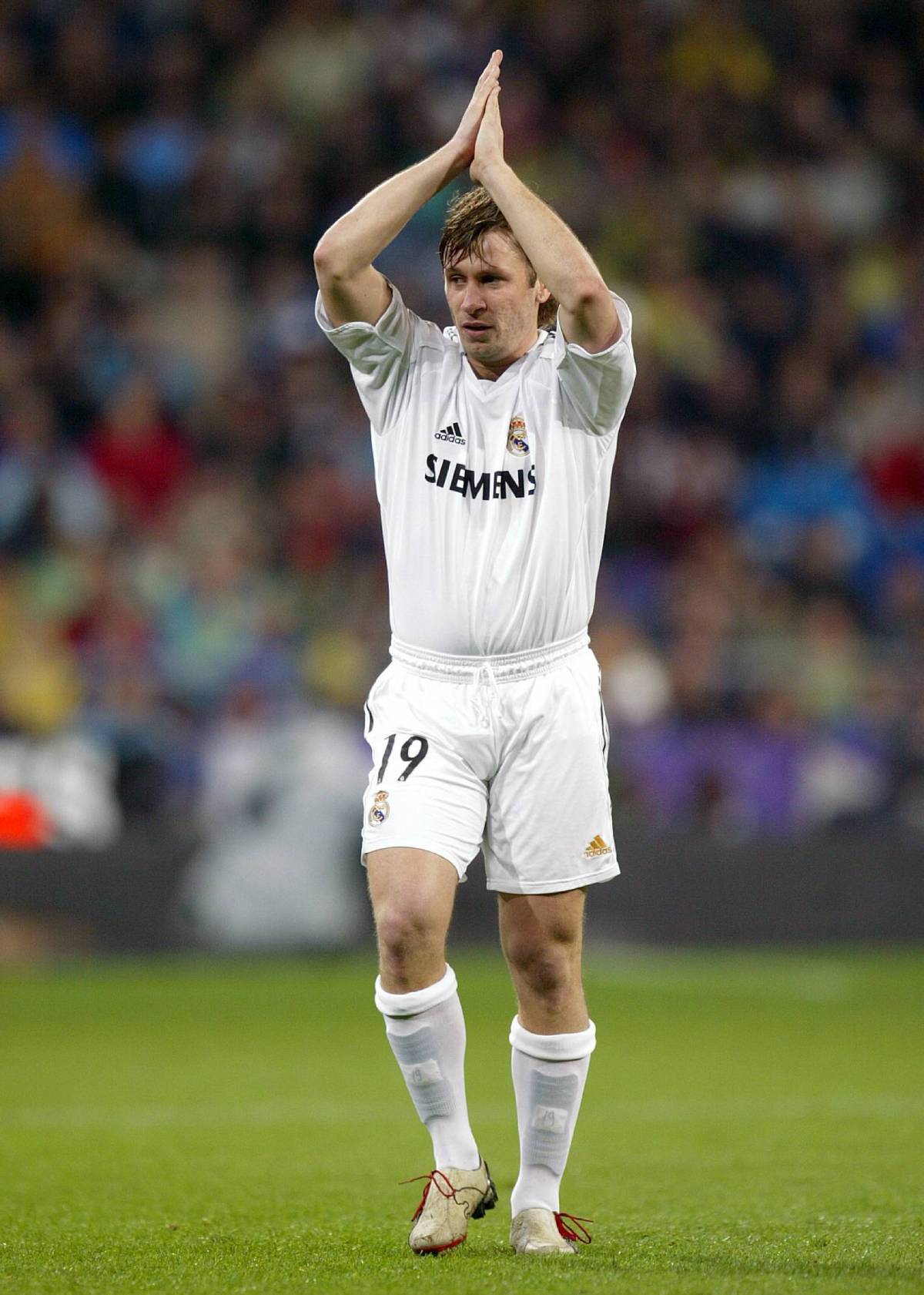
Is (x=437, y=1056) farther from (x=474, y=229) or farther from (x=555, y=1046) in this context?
(x=474, y=229)

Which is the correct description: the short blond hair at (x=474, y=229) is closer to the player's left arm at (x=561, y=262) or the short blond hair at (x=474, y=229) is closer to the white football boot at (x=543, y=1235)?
the player's left arm at (x=561, y=262)

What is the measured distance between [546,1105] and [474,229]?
6.95 feet

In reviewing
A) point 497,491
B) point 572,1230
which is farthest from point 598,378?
point 572,1230

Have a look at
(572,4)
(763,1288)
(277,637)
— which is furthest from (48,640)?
(763,1288)

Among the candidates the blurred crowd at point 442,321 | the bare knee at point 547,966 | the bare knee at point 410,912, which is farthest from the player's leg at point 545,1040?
the blurred crowd at point 442,321

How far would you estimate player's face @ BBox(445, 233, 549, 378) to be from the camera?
14.7 ft

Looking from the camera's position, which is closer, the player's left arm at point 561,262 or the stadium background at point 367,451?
the player's left arm at point 561,262

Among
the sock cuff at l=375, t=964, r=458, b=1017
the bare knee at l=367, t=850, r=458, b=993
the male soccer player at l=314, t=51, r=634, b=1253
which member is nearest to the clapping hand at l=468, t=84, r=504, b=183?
the male soccer player at l=314, t=51, r=634, b=1253

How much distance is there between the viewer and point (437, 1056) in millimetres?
4414

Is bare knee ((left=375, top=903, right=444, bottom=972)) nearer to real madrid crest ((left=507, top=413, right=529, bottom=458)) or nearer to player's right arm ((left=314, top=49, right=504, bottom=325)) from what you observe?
real madrid crest ((left=507, top=413, right=529, bottom=458))

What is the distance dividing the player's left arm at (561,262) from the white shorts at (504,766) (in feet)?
2.52

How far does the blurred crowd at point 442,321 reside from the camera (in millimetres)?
12172

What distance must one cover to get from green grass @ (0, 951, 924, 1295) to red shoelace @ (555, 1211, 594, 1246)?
41 mm

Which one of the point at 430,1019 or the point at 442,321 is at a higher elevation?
the point at 442,321
